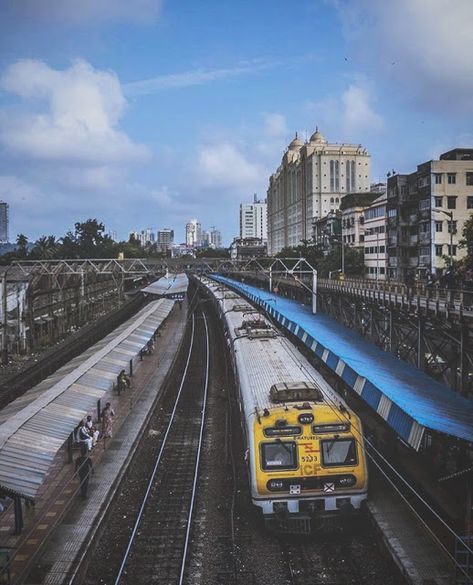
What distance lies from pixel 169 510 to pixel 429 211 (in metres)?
43.1

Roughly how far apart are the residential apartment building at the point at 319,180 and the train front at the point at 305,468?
318 feet

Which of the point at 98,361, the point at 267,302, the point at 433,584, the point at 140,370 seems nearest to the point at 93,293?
the point at 267,302

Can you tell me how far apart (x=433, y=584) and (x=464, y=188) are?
4569 cm

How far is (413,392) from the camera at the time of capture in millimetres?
16016

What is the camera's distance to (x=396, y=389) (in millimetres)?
15898

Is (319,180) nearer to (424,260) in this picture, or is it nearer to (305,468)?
(424,260)

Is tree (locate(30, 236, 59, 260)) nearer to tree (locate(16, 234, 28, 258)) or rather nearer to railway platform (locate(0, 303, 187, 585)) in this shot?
tree (locate(16, 234, 28, 258))

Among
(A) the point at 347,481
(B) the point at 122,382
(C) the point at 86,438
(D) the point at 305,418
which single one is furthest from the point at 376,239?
(A) the point at 347,481

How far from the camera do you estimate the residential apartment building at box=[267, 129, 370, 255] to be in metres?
118

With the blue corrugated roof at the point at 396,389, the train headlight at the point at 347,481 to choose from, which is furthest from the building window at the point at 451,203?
the train headlight at the point at 347,481

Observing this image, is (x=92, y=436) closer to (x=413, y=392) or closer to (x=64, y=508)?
(x=64, y=508)

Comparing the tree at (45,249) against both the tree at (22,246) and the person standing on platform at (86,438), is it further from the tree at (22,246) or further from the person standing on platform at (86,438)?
the person standing on platform at (86,438)

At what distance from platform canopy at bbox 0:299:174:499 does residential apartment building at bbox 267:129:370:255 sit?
91054 millimetres

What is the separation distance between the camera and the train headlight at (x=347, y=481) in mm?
11969
